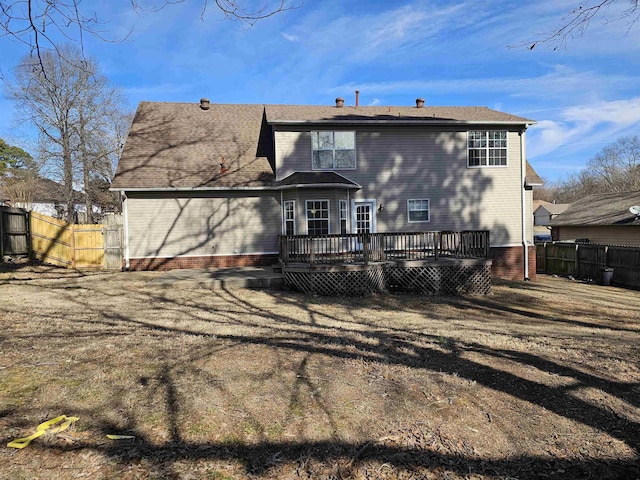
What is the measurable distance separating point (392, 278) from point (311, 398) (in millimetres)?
8614

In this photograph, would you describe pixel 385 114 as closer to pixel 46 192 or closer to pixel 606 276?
pixel 606 276

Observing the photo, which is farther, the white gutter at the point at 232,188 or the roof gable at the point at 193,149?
the roof gable at the point at 193,149

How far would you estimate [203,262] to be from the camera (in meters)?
14.8

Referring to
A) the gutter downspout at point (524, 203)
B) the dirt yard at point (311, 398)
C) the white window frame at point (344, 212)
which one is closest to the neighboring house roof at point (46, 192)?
the white window frame at point (344, 212)

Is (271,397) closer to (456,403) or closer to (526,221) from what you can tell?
(456,403)

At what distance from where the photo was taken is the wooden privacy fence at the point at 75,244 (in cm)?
1446

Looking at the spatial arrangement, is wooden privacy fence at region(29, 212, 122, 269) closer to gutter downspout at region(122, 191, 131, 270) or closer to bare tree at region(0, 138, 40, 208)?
gutter downspout at region(122, 191, 131, 270)

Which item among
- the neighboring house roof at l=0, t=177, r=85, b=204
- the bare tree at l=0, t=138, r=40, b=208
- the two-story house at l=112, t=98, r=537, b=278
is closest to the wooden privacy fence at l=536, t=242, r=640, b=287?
the two-story house at l=112, t=98, r=537, b=278

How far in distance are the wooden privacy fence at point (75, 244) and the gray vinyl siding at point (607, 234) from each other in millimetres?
26340

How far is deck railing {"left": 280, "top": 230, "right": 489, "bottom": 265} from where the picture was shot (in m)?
11.8

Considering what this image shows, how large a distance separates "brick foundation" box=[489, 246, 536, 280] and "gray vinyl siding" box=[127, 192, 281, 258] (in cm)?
886

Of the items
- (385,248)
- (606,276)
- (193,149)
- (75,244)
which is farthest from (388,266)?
(75,244)

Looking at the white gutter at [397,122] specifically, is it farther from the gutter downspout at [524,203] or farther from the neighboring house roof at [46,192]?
the neighboring house roof at [46,192]

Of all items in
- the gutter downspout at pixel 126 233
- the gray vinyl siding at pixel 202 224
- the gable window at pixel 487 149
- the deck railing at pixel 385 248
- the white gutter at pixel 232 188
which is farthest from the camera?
the gable window at pixel 487 149
